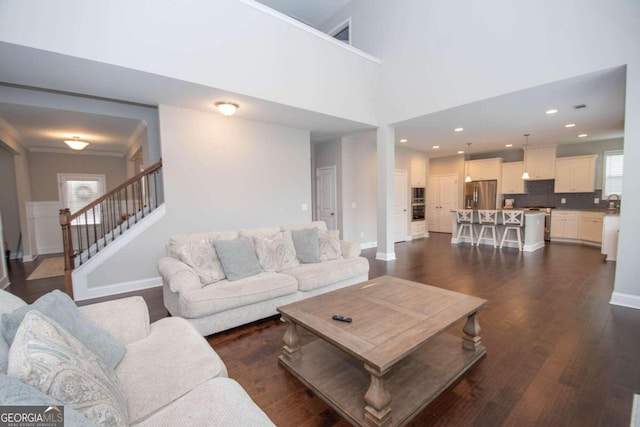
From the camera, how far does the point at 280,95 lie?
4.11 m

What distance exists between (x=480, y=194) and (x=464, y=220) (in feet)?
7.06

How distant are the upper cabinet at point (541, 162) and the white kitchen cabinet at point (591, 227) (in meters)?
1.34

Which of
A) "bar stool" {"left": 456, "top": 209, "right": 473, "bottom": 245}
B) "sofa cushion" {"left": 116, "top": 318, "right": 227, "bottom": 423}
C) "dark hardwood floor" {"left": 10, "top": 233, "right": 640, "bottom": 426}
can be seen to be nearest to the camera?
"sofa cushion" {"left": 116, "top": 318, "right": 227, "bottom": 423}

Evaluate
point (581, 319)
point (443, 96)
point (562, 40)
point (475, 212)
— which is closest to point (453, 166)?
point (475, 212)

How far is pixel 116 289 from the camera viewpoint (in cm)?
400

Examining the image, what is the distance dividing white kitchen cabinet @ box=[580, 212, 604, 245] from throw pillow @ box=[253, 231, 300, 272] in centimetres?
782

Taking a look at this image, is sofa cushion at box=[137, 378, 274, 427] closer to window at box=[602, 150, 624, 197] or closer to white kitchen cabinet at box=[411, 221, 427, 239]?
white kitchen cabinet at box=[411, 221, 427, 239]

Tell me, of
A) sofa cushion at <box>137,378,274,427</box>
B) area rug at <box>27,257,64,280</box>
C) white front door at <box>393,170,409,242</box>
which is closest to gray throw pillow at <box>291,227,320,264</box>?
sofa cushion at <box>137,378,274,427</box>

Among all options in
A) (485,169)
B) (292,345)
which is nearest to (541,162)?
(485,169)

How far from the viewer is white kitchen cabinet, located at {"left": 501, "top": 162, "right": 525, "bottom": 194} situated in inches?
329

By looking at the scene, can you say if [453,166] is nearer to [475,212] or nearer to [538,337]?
[475,212]

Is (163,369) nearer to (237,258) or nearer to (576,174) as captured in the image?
(237,258)

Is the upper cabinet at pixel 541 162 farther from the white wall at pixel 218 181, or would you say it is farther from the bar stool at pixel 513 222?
the white wall at pixel 218 181

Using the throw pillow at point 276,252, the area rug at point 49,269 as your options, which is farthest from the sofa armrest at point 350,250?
the area rug at point 49,269
